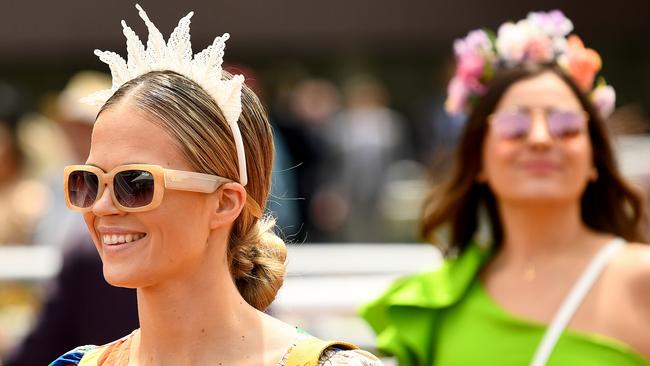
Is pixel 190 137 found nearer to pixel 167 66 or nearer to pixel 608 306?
pixel 167 66

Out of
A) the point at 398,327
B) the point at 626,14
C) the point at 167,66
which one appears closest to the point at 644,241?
the point at 398,327

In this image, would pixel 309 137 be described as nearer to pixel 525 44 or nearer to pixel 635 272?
pixel 525 44

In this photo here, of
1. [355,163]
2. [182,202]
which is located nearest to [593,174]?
[182,202]

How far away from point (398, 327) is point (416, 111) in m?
12.4

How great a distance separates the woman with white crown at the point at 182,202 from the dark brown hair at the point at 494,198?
6.51 ft

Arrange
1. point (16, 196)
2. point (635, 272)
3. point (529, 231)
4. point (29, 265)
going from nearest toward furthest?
1. point (635, 272)
2. point (529, 231)
3. point (29, 265)
4. point (16, 196)

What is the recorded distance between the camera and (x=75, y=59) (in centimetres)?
1686

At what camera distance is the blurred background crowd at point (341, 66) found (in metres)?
12.7

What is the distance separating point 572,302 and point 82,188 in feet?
6.54

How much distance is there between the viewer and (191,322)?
8.75 ft

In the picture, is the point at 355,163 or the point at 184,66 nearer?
the point at 184,66

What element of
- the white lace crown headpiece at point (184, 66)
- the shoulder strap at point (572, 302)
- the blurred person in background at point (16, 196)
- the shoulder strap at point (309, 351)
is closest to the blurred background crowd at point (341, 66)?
the blurred person in background at point (16, 196)

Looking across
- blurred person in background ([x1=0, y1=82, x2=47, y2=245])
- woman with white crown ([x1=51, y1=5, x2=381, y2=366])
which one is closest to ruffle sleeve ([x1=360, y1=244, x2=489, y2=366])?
woman with white crown ([x1=51, y1=5, x2=381, y2=366])

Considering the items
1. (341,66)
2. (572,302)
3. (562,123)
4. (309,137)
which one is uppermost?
(562,123)
